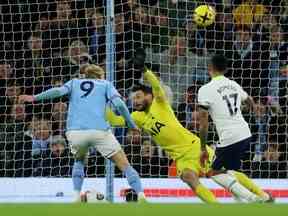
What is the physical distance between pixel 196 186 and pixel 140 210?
4555 millimetres

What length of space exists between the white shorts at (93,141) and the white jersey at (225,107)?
1337 mm

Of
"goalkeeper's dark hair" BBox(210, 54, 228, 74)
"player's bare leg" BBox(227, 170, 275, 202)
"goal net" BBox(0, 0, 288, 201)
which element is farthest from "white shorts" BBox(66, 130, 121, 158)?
"goal net" BBox(0, 0, 288, 201)

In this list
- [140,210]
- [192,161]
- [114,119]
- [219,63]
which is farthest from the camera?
[114,119]

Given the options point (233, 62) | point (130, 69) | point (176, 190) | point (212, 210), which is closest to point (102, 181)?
point (176, 190)

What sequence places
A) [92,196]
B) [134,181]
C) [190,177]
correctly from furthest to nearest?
1. [92,196]
2. [190,177]
3. [134,181]

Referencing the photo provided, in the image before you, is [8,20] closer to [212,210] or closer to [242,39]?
[242,39]

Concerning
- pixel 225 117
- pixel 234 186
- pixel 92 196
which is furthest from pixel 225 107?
pixel 92 196

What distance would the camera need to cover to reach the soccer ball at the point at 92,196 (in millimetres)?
11898

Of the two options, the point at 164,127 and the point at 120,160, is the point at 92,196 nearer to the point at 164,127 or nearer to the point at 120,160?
the point at 120,160

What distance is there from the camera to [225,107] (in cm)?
1073

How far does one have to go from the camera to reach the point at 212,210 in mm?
6949

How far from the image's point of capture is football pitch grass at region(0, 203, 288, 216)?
Answer: 670 centimetres

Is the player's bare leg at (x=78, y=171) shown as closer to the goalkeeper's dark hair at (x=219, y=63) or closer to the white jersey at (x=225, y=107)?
the white jersey at (x=225, y=107)

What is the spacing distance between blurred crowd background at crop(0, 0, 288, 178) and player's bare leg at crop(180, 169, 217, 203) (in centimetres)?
175
